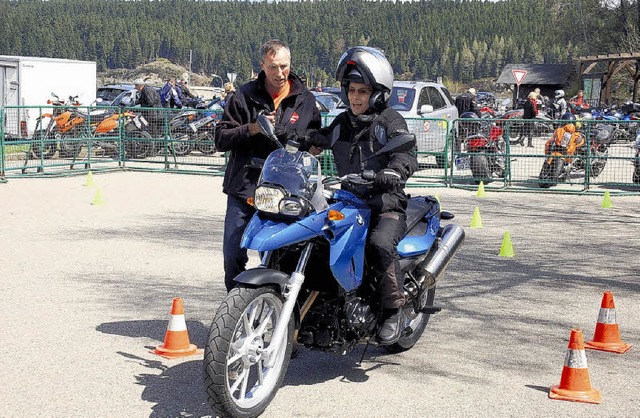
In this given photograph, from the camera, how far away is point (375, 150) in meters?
6.09

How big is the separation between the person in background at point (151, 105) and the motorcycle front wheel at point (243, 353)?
1554 cm

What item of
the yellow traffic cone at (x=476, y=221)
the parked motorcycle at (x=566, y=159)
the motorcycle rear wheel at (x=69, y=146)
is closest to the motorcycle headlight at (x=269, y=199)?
the yellow traffic cone at (x=476, y=221)

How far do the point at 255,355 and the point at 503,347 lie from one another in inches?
94.4

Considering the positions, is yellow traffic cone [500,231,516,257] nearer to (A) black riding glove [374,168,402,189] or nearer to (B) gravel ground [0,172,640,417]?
(B) gravel ground [0,172,640,417]

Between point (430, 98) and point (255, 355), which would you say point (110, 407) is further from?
point (430, 98)

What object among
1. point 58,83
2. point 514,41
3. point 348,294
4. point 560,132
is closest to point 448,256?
point 348,294

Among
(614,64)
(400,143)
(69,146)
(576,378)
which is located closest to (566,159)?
(69,146)

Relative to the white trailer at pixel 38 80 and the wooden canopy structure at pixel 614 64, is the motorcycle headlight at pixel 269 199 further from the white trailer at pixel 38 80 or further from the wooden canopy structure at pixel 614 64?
the wooden canopy structure at pixel 614 64

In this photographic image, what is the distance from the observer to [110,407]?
18.0 ft

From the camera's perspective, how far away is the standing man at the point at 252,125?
20.6 ft

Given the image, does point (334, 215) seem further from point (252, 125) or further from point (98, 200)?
point (98, 200)

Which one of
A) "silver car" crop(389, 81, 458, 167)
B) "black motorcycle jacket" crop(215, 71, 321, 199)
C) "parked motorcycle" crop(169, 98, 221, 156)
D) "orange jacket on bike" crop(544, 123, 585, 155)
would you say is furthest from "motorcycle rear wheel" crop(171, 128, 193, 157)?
"black motorcycle jacket" crop(215, 71, 321, 199)

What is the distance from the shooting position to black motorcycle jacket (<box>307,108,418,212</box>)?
233 inches

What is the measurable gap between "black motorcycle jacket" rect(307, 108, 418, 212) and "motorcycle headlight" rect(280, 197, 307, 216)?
72cm
